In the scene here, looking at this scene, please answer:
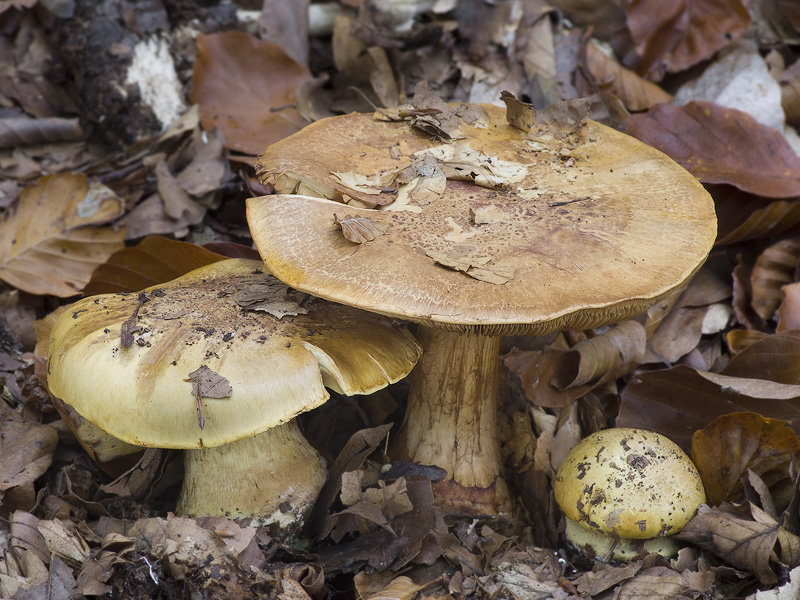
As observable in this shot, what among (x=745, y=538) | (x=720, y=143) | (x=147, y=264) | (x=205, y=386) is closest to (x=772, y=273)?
(x=720, y=143)

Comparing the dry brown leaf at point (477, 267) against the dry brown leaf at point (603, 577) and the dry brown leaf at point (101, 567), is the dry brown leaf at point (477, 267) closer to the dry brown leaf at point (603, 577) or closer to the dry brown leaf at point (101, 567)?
the dry brown leaf at point (603, 577)

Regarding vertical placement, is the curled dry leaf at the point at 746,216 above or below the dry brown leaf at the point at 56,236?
below

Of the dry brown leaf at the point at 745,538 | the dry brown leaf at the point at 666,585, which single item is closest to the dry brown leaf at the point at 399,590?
the dry brown leaf at the point at 666,585

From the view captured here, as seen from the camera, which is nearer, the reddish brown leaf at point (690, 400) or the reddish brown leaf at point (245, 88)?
the reddish brown leaf at point (690, 400)

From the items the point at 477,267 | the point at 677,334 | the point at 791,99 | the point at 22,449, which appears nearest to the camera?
the point at 477,267

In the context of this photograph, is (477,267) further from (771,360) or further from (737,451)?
(771,360)

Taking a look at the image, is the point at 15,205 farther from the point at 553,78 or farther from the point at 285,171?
the point at 553,78
